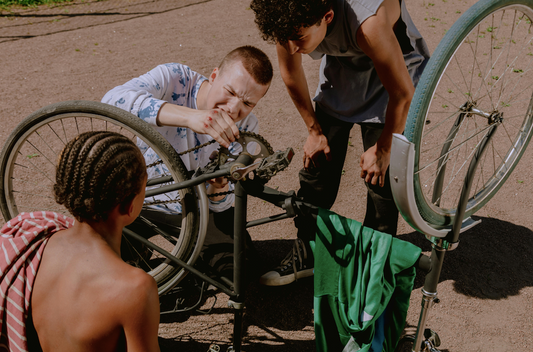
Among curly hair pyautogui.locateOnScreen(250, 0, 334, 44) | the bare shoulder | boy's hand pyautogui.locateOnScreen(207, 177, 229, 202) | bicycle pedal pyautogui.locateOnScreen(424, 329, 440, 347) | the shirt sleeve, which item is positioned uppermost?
curly hair pyautogui.locateOnScreen(250, 0, 334, 44)

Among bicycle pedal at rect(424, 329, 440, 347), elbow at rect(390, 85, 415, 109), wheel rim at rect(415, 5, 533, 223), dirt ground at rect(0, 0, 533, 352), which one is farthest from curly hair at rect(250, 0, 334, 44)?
dirt ground at rect(0, 0, 533, 352)

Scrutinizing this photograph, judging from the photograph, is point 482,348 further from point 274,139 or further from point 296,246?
point 274,139

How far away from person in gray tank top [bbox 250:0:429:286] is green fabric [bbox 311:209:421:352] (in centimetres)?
16

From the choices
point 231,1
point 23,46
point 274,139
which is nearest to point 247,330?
point 274,139

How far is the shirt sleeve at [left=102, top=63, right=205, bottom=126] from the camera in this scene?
208 centimetres

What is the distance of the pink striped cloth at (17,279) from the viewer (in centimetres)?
143

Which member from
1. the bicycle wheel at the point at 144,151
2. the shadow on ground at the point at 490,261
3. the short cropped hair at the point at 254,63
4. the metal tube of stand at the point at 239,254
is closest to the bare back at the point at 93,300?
the metal tube of stand at the point at 239,254

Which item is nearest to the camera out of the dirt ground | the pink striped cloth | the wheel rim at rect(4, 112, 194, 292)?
the pink striped cloth

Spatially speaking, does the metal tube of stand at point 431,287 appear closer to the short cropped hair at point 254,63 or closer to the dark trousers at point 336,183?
the dark trousers at point 336,183

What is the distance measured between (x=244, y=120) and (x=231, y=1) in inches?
223

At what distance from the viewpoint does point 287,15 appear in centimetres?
179

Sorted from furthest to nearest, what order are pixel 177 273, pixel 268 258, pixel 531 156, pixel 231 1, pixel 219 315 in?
1. pixel 231 1
2. pixel 531 156
3. pixel 268 258
4. pixel 219 315
5. pixel 177 273

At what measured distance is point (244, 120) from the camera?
2.59m

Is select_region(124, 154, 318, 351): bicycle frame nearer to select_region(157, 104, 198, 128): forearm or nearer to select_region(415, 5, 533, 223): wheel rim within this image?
select_region(157, 104, 198, 128): forearm
